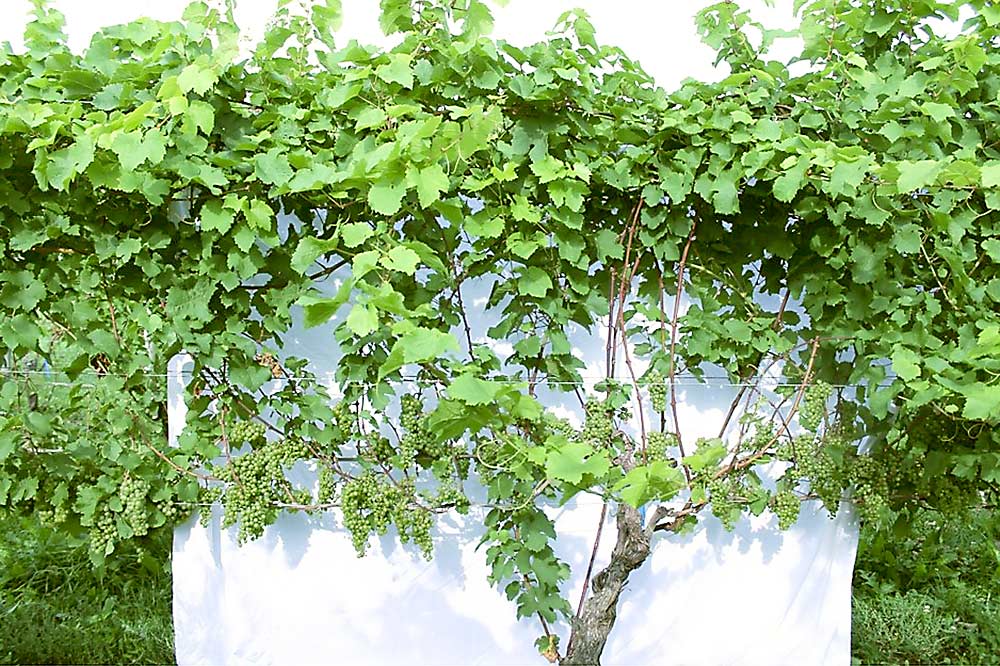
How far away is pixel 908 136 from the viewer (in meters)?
2.26

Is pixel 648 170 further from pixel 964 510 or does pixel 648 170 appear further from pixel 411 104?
pixel 964 510

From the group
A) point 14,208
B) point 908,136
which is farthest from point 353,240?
point 908,136

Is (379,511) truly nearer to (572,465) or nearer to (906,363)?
(572,465)

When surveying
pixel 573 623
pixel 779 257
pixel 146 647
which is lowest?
pixel 573 623

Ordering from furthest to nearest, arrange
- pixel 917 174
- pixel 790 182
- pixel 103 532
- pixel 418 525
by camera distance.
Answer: pixel 103 532, pixel 418 525, pixel 790 182, pixel 917 174

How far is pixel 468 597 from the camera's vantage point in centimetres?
264

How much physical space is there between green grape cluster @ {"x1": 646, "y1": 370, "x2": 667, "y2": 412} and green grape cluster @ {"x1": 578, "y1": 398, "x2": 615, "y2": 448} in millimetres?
116

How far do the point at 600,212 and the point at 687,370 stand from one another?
461 mm

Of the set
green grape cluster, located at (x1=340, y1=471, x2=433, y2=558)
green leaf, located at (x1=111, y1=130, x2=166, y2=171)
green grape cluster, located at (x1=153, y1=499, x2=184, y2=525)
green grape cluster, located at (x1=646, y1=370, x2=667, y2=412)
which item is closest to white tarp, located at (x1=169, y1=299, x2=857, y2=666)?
green grape cluster, located at (x1=153, y1=499, x2=184, y2=525)

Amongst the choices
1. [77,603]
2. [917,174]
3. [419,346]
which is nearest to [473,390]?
[419,346]

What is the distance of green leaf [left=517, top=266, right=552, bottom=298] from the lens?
2256 mm

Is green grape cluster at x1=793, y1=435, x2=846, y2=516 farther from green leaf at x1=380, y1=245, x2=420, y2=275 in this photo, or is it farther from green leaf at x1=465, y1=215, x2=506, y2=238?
green leaf at x1=380, y1=245, x2=420, y2=275

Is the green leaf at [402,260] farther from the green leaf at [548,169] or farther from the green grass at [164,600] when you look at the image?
the green grass at [164,600]

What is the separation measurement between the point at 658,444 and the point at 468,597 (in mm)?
690
